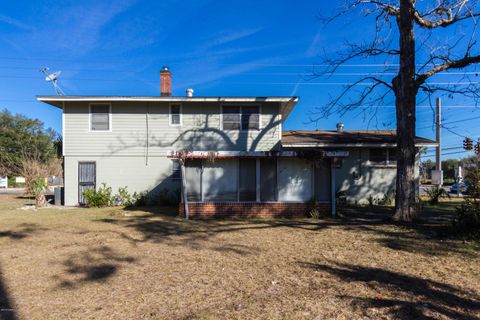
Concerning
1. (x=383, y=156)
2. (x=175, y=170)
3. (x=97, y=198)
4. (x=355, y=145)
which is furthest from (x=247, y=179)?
(x=383, y=156)

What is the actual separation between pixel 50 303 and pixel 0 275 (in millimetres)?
1814

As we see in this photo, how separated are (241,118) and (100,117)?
255 inches

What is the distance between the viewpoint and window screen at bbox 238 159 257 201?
38.0 feet

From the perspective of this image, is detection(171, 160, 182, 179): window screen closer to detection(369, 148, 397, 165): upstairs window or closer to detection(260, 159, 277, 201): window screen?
detection(260, 159, 277, 201): window screen

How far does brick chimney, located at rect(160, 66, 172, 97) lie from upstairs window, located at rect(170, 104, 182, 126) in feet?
3.21

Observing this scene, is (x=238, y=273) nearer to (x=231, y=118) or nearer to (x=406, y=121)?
(x=406, y=121)

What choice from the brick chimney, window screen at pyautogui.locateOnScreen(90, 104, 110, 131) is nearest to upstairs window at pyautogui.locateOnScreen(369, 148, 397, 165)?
the brick chimney

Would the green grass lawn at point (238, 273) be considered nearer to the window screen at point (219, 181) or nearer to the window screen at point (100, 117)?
the window screen at point (219, 181)

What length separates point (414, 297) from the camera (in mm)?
4090

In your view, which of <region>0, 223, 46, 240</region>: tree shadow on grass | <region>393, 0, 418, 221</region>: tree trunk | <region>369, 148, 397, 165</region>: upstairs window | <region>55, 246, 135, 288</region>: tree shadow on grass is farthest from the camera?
<region>369, 148, 397, 165</region>: upstairs window

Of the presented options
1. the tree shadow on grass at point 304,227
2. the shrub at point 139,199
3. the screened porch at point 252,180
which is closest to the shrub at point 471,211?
the tree shadow on grass at point 304,227

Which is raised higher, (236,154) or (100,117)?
(100,117)

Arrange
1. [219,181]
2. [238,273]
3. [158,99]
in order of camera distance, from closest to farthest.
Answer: [238,273] < [219,181] < [158,99]

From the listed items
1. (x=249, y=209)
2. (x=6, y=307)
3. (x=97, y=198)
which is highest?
(x=97, y=198)
